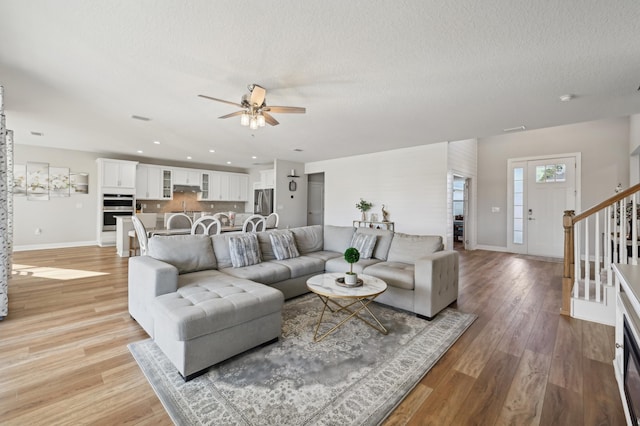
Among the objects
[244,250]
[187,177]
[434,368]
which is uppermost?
[187,177]

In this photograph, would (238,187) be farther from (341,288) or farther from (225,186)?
(341,288)

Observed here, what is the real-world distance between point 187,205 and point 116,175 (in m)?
2.31

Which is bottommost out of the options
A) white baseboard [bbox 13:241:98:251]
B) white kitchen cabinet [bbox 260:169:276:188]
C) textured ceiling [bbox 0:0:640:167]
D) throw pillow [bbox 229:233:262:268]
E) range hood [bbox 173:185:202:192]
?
white baseboard [bbox 13:241:98:251]

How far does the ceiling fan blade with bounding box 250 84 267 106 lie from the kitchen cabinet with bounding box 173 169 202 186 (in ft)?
22.6

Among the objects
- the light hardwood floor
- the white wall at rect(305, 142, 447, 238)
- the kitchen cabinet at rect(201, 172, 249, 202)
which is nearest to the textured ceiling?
the white wall at rect(305, 142, 447, 238)

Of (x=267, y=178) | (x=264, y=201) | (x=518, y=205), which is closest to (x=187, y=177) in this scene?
(x=267, y=178)

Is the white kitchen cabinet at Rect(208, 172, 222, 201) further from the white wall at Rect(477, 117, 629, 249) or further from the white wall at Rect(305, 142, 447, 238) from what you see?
the white wall at Rect(477, 117, 629, 249)

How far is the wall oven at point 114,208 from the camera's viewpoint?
23.8 feet

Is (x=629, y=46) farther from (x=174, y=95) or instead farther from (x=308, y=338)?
(x=174, y=95)

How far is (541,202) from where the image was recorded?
662cm

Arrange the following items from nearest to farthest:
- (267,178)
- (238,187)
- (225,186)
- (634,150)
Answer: (634,150) < (267,178) < (225,186) < (238,187)

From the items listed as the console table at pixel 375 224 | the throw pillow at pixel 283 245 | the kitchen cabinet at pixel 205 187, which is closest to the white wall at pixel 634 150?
the console table at pixel 375 224

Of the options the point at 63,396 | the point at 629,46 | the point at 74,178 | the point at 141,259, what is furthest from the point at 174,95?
the point at 74,178

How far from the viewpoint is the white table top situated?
7.98 feet
